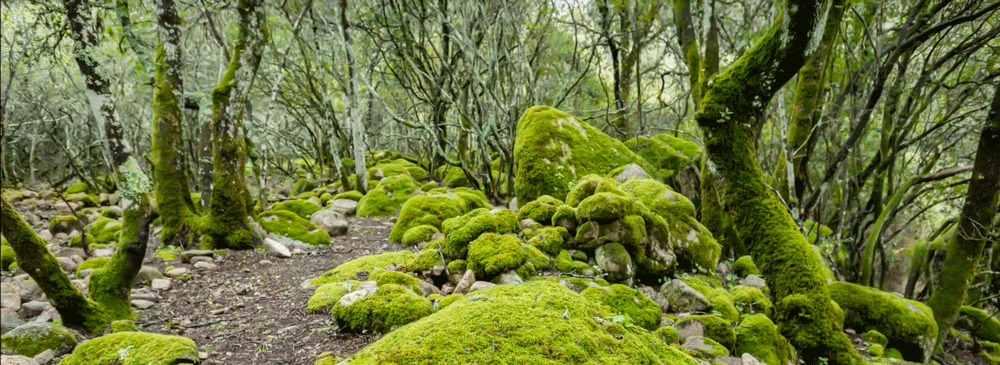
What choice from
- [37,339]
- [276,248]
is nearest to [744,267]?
[276,248]

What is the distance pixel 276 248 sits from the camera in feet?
24.5

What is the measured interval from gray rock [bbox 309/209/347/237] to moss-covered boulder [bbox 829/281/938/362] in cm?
813

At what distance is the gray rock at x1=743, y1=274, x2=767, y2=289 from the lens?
21.8 feet

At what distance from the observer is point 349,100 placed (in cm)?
1251

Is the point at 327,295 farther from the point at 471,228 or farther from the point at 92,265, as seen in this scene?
the point at 92,265

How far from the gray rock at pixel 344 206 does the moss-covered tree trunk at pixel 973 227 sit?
10.7 meters

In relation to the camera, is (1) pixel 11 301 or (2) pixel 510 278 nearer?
(2) pixel 510 278

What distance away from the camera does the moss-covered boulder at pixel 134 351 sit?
335 centimetres

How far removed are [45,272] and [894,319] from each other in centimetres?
952

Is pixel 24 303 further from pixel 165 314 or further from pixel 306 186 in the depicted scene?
pixel 306 186

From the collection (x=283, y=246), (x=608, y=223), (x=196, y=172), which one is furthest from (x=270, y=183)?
(x=608, y=223)

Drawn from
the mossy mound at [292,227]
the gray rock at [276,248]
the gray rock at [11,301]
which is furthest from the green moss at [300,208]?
the gray rock at [11,301]

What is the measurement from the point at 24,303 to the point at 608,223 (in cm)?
662

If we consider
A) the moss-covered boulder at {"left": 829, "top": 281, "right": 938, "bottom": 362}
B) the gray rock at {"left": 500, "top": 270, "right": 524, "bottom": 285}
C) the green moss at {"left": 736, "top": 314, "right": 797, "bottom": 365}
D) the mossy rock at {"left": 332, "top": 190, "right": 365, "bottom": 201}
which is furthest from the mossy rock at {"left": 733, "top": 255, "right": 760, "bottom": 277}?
the mossy rock at {"left": 332, "top": 190, "right": 365, "bottom": 201}
